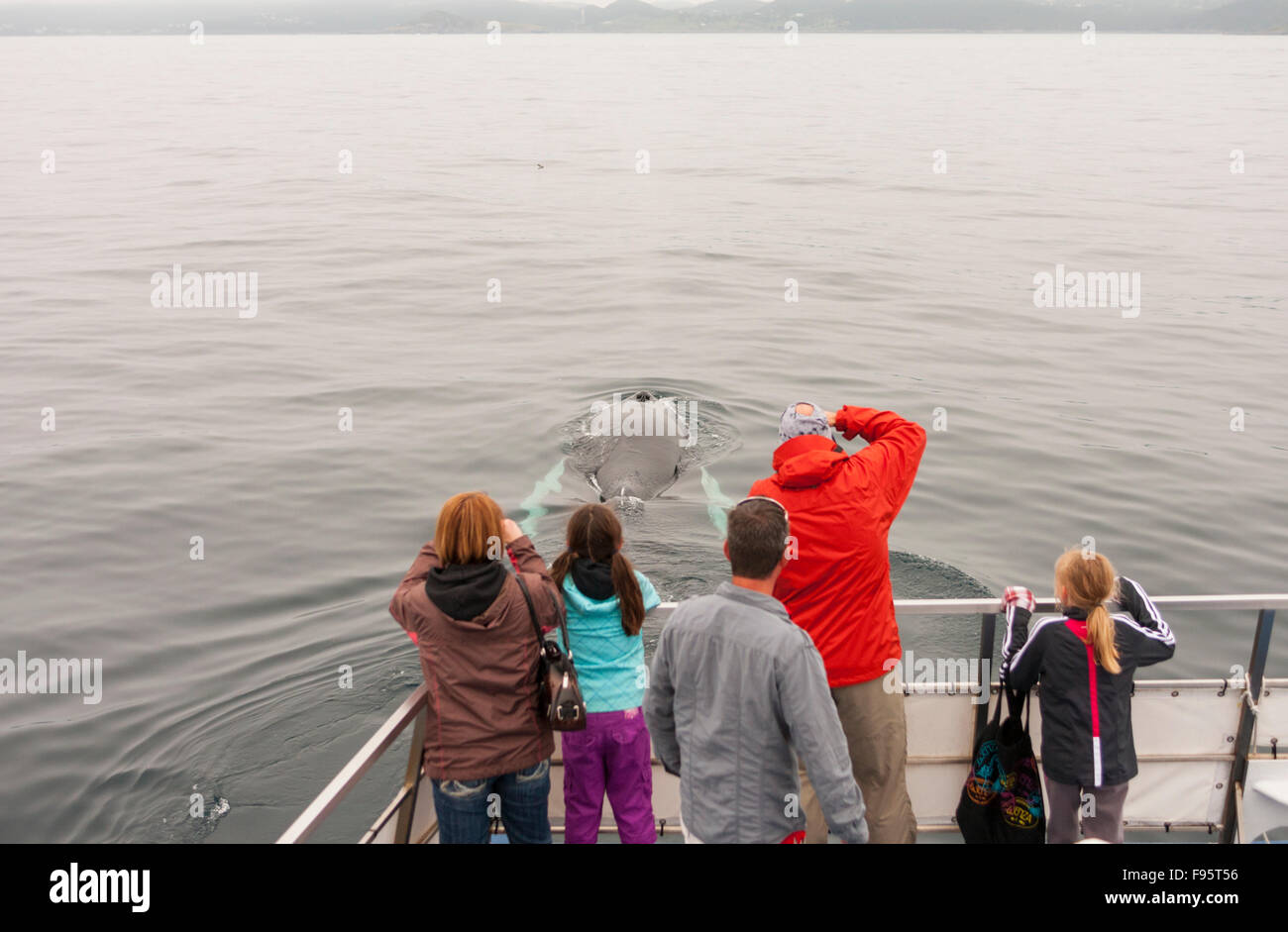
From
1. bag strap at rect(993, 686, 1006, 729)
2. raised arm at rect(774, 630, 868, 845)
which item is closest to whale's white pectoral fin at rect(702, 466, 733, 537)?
bag strap at rect(993, 686, 1006, 729)

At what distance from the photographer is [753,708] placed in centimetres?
466

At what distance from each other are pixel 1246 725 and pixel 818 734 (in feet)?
10.4

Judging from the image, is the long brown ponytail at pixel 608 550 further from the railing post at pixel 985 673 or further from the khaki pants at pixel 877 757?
the railing post at pixel 985 673

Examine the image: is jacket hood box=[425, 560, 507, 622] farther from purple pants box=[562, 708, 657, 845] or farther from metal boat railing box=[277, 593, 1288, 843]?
purple pants box=[562, 708, 657, 845]

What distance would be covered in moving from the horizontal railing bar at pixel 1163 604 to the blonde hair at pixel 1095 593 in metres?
0.31

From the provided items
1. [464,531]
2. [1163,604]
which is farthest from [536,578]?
[1163,604]

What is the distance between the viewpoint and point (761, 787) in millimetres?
4762

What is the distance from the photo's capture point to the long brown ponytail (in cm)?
571

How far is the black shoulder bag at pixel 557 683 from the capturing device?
5.40m

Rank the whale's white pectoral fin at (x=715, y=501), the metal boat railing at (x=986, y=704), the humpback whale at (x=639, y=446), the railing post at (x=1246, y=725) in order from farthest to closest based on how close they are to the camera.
Result: the humpback whale at (x=639, y=446)
the whale's white pectoral fin at (x=715, y=501)
the railing post at (x=1246, y=725)
the metal boat railing at (x=986, y=704)

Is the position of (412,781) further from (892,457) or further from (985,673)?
(985,673)

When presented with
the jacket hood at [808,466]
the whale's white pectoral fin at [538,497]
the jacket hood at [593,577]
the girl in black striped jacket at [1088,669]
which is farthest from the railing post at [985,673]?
the whale's white pectoral fin at [538,497]
